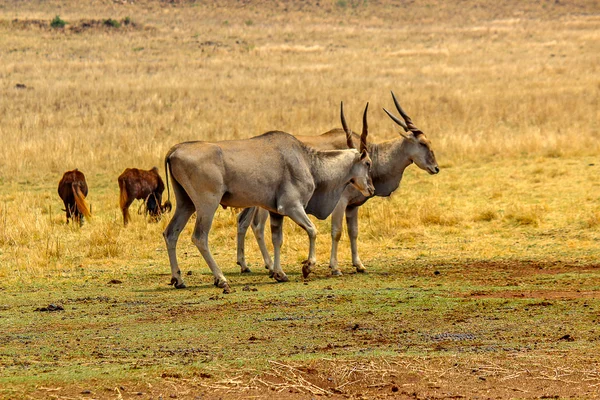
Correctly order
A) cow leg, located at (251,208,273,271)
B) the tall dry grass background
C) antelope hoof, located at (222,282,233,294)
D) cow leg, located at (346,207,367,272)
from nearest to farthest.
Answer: antelope hoof, located at (222,282,233,294), cow leg, located at (346,207,367,272), cow leg, located at (251,208,273,271), the tall dry grass background

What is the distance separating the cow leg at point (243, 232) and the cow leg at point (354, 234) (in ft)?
3.72

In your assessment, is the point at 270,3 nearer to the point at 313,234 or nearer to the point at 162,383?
the point at 313,234

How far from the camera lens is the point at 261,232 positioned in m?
12.0

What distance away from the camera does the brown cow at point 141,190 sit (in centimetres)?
1518

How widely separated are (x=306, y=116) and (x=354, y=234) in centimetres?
1545

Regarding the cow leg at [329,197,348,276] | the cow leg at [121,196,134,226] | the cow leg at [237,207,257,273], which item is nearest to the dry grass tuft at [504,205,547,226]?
the cow leg at [329,197,348,276]

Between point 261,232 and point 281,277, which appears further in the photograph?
point 261,232

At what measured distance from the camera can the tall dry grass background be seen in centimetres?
1361

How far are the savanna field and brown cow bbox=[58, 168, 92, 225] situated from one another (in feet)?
0.83

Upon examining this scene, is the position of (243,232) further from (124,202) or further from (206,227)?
(124,202)

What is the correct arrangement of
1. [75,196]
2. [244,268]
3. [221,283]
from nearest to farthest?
1. [221,283]
2. [244,268]
3. [75,196]

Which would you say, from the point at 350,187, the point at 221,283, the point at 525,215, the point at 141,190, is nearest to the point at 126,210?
the point at 141,190

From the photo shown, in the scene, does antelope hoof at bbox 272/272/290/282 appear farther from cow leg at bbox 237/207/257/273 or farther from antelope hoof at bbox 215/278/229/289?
cow leg at bbox 237/207/257/273

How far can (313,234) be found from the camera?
10.9 meters
